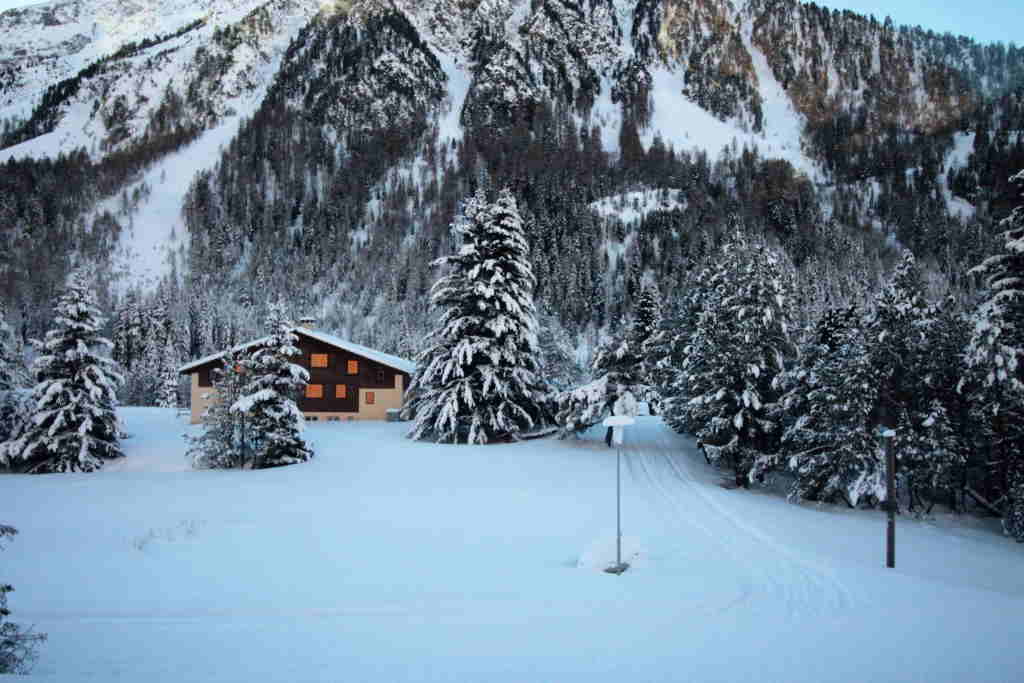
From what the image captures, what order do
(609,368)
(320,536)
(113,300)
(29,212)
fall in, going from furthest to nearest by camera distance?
(29,212) → (113,300) → (609,368) → (320,536)

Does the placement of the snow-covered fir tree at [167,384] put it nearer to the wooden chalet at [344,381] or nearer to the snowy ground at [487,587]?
the wooden chalet at [344,381]

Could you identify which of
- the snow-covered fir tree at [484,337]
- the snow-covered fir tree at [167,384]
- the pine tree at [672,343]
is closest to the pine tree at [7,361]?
the snow-covered fir tree at [484,337]

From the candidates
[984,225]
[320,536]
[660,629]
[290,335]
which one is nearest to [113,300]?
[290,335]

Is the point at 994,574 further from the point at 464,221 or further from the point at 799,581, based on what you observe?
the point at 464,221

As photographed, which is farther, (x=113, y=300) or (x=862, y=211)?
(x=862, y=211)

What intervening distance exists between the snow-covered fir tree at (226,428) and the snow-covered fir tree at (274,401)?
1.18ft

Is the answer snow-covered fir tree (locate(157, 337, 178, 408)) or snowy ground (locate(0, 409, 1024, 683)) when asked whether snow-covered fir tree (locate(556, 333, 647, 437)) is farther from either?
snow-covered fir tree (locate(157, 337, 178, 408))

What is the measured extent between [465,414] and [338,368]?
1696 centimetres

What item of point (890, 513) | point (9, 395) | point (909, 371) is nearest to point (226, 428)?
point (9, 395)

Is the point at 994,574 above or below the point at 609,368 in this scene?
below

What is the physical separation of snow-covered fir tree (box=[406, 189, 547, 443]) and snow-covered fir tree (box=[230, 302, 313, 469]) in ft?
21.6

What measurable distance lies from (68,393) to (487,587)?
956 inches

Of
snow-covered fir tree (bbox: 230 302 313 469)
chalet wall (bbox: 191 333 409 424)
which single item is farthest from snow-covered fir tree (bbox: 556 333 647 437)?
chalet wall (bbox: 191 333 409 424)

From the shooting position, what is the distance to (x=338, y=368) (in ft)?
140
